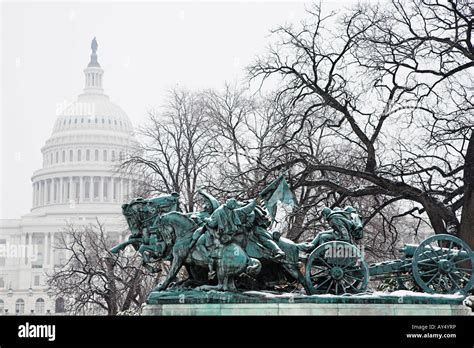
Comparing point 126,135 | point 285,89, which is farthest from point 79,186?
point 285,89

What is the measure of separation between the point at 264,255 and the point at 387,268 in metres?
2.41

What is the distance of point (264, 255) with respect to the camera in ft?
60.6

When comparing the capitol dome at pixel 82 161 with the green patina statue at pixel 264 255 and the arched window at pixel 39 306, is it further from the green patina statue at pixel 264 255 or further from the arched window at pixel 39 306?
the green patina statue at pixel 264 255

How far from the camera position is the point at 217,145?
134 ft

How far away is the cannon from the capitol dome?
338ft

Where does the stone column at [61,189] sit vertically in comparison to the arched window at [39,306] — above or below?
above

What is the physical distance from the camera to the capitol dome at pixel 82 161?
12531 centimetres

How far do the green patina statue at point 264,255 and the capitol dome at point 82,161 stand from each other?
102m

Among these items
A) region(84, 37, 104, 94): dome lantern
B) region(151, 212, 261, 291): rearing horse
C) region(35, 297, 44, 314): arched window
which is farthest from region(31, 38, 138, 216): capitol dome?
region(151, 212, 261, 291): rearing horse

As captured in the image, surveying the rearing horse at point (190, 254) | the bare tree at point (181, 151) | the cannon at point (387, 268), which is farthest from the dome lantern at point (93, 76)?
the cannon at point (387, 268)

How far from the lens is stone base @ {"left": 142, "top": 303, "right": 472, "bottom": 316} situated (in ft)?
57.7

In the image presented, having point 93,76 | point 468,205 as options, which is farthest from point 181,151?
point 93,76

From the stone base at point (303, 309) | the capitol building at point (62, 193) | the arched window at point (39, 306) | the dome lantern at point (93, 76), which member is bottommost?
the stone base at point (303, 309)
